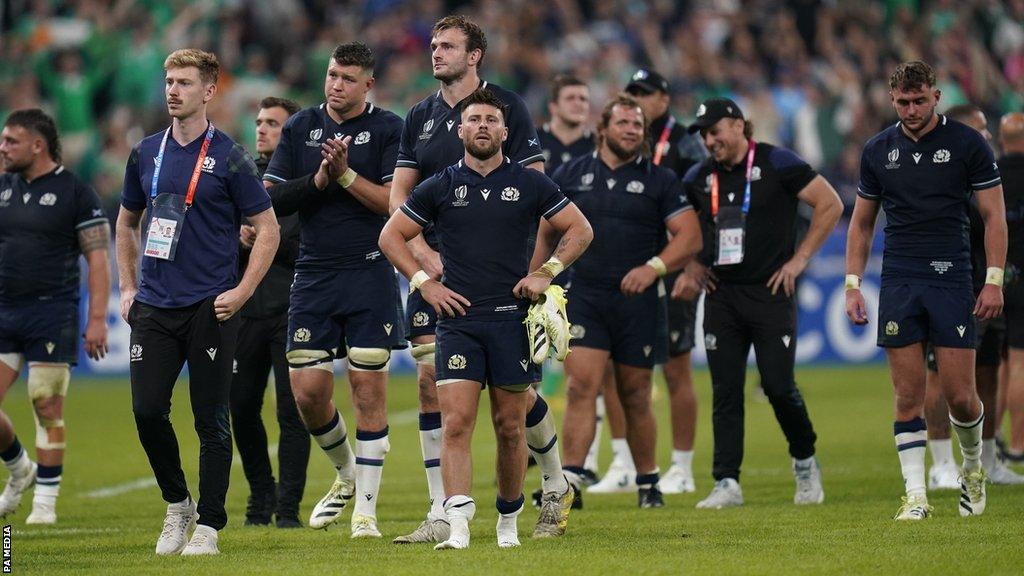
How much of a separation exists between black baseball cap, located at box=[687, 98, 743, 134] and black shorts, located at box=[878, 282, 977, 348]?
1975 millimetres

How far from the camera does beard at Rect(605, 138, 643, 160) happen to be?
36.9ft

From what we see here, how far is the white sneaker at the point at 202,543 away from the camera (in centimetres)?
866

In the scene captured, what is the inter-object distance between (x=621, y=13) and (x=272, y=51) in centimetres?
600

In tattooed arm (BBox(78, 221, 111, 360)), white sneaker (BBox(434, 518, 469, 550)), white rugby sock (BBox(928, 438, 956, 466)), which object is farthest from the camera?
white rugby sock (BBox(928, 438, 956, 466))

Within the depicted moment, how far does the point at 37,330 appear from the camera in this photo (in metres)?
11.2

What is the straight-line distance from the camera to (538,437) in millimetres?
9336

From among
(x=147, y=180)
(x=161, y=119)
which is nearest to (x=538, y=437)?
(x=147, y=180)

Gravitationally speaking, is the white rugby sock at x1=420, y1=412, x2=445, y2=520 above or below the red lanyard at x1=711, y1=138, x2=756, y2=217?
below

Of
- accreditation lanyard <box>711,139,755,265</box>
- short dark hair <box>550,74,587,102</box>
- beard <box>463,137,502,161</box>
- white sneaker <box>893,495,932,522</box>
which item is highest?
short dark hair <box>550,74,587,102</box>

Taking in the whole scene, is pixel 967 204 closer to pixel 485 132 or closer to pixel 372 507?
pixel 485 132

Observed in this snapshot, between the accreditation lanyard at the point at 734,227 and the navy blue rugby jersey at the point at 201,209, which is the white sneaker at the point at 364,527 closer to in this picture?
the navy blue rugby jersey at the point at 201,209

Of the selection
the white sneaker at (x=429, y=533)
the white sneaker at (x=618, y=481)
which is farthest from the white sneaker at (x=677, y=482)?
the white sneaker at (x=429, y=533)

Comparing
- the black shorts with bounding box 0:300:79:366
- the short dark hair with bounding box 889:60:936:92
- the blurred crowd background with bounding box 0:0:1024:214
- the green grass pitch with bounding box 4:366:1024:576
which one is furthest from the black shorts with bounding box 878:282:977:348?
the blurred crowd background with bounding box 0:0:1024:214

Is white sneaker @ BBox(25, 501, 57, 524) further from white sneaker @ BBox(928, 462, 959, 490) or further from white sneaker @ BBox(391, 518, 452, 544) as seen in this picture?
white sneaker @ BBox(928, 462, 959, 490)
